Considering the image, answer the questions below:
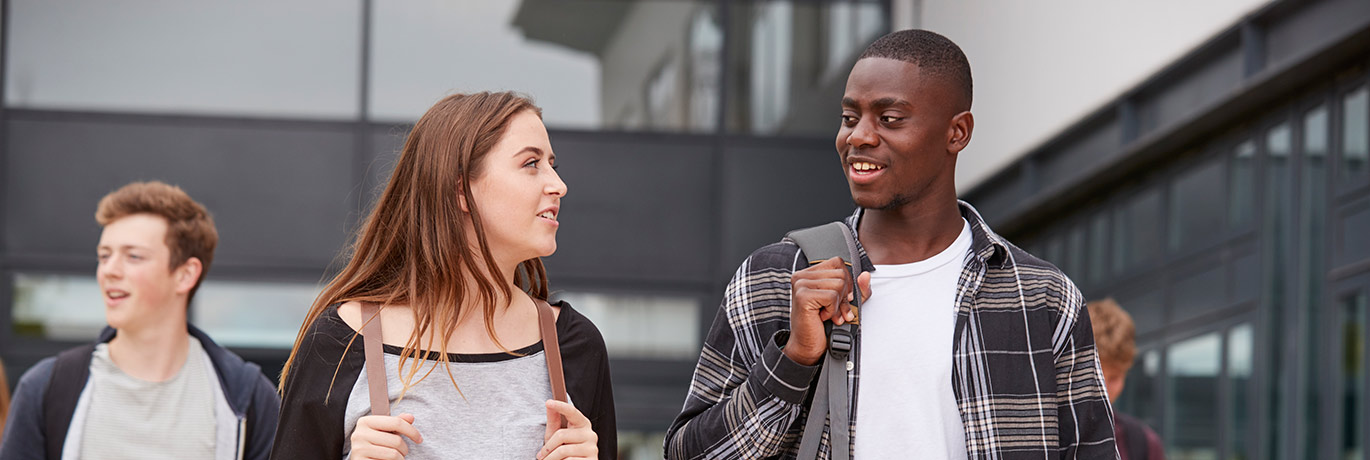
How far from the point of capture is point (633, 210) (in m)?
12.6

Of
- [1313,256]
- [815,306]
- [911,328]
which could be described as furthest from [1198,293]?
[815,306]

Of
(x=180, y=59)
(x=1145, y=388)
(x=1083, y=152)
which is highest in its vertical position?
(x=180, y=59)

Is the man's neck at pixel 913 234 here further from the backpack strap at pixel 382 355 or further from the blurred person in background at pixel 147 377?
the blurred person in background at pixel 147 377

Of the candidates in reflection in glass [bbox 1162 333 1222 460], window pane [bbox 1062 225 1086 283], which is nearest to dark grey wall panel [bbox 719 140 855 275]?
window pane [bbox 1062 225 1086 283]

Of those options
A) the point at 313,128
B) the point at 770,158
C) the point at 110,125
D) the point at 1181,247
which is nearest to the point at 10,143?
the point at 110,125

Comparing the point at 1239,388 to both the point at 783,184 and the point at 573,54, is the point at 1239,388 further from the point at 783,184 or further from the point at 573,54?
the point at 573,54

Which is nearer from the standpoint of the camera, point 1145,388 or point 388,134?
point 1145,388

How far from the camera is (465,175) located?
9.36ft

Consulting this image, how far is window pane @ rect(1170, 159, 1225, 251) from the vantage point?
8.59 m

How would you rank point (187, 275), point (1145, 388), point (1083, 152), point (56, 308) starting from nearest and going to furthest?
point (187, 275), point (1145, 388), point (1083, 152), point (56, 308)

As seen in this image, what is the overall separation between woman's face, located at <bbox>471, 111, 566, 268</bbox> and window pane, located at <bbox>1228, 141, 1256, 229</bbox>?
627 cm

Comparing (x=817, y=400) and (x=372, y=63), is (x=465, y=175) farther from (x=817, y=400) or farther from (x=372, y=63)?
(x=372, y=63)

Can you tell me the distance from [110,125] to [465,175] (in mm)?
10461

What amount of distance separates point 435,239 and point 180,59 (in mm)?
10513
